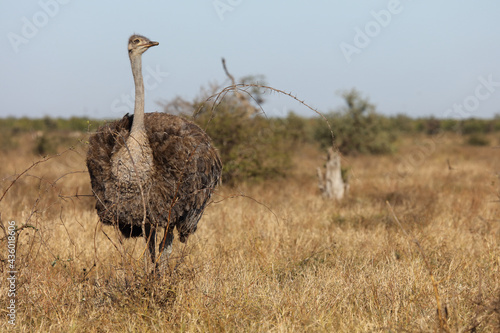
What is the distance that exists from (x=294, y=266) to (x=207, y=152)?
135cm

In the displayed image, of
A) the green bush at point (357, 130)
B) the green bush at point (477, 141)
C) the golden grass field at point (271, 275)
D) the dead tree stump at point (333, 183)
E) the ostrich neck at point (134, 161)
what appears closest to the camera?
the golden grass field at point (271, 275)

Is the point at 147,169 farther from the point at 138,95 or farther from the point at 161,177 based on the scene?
the point at 138,95

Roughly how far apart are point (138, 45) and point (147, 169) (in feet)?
3.67

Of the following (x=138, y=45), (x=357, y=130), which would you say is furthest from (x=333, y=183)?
(x=357, y=130)

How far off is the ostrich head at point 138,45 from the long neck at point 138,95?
0.04 m

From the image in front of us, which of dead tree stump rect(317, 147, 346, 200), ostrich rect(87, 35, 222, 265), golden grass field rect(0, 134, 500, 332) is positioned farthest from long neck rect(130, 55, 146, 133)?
dead tree stump rect(317, 147, 346, 200)

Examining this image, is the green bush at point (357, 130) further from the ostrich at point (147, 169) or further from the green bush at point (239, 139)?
the ostrich at point (147, 169)

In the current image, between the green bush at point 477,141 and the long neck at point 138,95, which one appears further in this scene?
the green bush at point 477,141

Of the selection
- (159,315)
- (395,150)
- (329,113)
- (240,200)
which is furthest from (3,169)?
(395,150)

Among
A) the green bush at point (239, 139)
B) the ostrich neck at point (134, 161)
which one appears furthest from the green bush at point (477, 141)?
the ostrich neck at point (134, 161)

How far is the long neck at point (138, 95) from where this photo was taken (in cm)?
372

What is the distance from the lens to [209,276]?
380cm

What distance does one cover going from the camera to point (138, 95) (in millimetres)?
3875

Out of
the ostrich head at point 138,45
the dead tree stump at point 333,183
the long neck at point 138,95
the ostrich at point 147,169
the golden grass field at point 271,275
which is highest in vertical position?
the ostrich head at point 138,45
